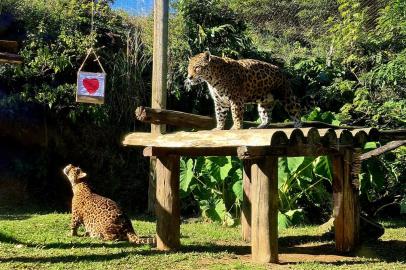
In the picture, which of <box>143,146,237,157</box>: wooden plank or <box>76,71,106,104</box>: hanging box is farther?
<box>76,71,106,104</box>: hanging box

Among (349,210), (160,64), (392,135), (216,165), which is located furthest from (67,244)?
(392,135)

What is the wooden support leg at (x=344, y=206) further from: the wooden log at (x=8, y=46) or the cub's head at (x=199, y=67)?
the wooden log at (x=8, y=46)

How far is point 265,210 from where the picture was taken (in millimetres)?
6988

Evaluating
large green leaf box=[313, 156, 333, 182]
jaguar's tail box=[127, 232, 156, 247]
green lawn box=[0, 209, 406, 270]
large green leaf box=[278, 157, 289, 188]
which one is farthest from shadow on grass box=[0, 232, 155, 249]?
large green leaf box=[313, 156, 333, 182]

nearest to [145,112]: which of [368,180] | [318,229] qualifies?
[318,229]

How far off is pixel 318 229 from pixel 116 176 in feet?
16.6

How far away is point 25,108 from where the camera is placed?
43.5ft

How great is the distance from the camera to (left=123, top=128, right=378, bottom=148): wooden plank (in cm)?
666

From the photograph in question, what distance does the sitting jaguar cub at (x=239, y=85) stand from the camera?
7.73 metres

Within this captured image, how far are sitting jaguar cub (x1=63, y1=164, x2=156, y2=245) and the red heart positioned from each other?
1.51 meters

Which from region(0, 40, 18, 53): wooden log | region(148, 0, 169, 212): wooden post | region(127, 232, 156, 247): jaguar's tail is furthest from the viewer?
region(148, 0, 169, 212): wooden post

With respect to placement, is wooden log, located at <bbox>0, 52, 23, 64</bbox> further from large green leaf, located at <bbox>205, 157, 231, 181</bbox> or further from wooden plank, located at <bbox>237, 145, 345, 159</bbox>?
large green leaf, located at <bbox>205, 157, 231, 181</bbox>

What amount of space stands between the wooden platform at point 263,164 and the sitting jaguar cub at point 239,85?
24.9 inches

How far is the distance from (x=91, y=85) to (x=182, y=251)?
3066mm
